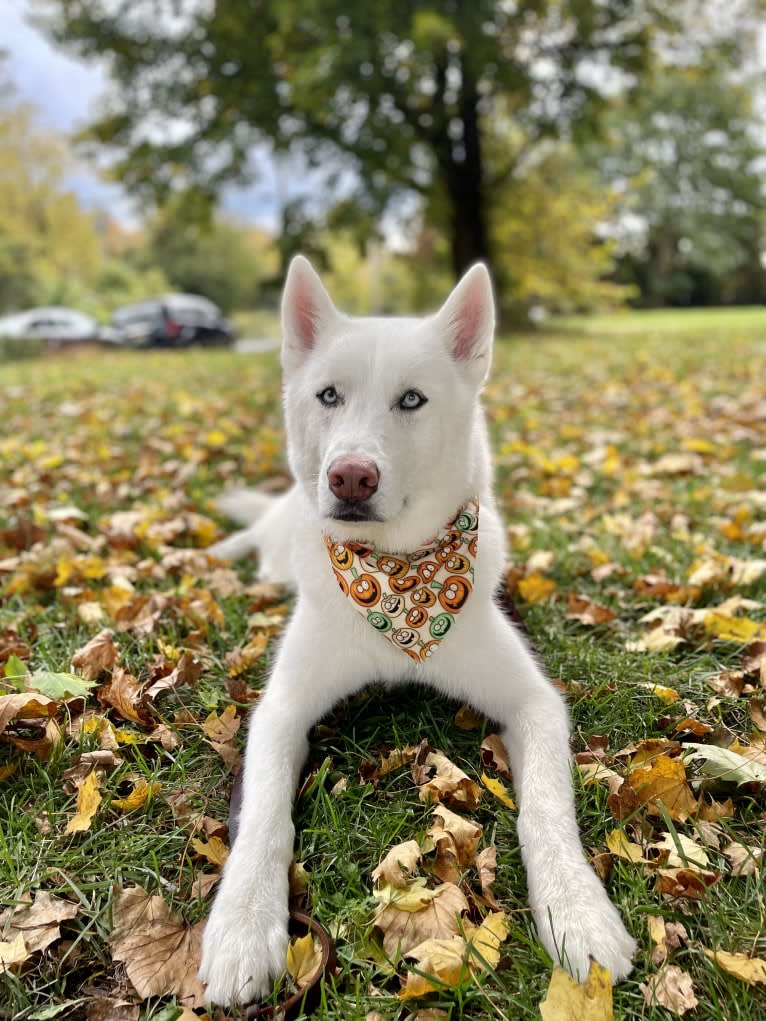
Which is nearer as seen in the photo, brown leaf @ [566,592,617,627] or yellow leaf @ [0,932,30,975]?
yellow leaf @ [0,932,30,975]

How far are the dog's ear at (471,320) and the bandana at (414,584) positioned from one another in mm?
576

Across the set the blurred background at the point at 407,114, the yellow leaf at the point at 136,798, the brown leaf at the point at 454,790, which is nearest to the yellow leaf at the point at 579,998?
the brown leaf at the point at 454,790

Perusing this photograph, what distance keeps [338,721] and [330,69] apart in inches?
473

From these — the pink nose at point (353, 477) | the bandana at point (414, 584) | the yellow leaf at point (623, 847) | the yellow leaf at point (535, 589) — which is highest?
the pink nose at point (353, 477)

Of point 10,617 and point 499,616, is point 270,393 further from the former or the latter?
point 499,616

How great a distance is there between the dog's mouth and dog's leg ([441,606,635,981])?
0.57 meters

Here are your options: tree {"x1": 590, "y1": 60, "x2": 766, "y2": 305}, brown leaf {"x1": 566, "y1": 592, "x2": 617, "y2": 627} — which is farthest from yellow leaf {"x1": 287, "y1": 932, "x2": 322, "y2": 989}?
tree {"x1": 590, "y1": 60, "x2": 766, "y2": 305}

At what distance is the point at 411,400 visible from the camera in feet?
8.08

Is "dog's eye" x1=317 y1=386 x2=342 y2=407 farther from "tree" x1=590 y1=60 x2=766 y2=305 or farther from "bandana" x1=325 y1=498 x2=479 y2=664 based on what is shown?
"tree" x1=590 y1=60 x2=766 y2=305

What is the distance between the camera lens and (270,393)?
10.1 m

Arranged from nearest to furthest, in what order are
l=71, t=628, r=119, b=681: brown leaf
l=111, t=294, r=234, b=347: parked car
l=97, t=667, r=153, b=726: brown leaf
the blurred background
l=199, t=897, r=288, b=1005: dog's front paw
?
l=199, t=897, r=288, b=1005: dog's front paw → l=97, t=667, r=153, b=726: brown leaf → l=71, t=628, r=119, b=681: brown leaf → the blurred background → l=111, t=294, r=234, b=347: parked car

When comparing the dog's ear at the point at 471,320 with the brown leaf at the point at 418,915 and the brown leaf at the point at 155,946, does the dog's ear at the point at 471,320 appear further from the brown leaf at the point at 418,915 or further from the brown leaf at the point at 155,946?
the brown leaf at the point at 155,946

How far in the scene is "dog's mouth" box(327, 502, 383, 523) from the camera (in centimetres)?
225

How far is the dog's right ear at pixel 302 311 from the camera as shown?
2662mm
